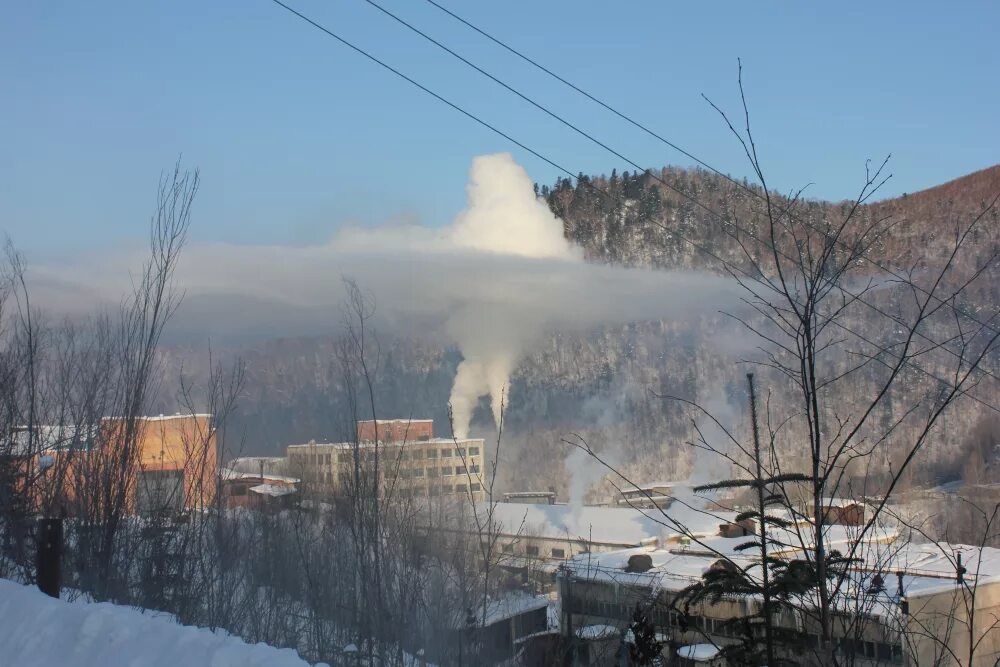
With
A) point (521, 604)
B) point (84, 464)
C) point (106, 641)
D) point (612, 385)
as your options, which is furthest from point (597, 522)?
point (612, 385)

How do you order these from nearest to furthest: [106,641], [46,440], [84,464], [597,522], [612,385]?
[106,641]
[84,464]
[46,440]
[597,522]
[612,385]

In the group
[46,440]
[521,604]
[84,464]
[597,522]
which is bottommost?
[597,522]

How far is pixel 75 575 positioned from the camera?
30.7 ft

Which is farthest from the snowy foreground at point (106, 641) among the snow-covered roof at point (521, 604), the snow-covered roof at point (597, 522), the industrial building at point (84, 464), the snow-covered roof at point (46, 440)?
the snow-covered roof at point (597, 522)

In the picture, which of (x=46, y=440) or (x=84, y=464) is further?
(x=46, y=440)

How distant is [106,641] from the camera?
499 centimetres

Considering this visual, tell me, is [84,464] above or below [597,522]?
above

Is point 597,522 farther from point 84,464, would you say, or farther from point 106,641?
point 106,641

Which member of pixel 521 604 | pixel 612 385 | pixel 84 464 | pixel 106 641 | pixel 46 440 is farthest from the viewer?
pixel 612 385

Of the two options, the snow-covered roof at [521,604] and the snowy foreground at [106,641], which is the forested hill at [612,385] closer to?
the snow-covered roof at [521,604]

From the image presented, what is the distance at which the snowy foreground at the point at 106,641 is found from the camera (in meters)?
4.33

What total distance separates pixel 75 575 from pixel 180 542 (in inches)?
57.0

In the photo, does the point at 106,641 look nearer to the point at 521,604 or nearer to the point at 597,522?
the point at 521,604

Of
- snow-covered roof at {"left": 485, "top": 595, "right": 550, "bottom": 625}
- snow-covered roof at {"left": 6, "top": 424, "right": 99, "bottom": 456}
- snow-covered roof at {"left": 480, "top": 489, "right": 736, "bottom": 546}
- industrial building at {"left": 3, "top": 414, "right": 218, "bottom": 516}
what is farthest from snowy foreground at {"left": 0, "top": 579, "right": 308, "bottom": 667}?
snow-covered roof at {"left": 480, "top": 489, "right": 736, "bottom": 546}
